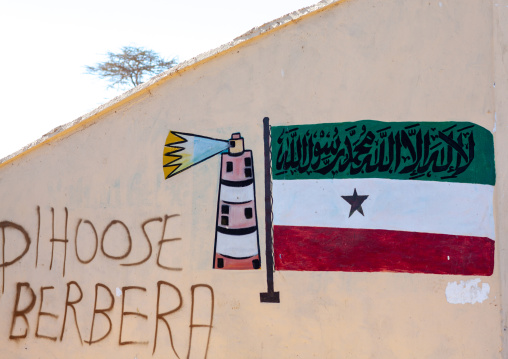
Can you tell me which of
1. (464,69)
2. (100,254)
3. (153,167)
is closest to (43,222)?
(100,254)

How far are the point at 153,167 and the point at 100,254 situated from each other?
96cm

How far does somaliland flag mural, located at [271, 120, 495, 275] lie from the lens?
448 cm

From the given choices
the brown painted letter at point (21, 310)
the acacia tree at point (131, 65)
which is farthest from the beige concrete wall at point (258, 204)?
the acacia tree at point (131, 65)

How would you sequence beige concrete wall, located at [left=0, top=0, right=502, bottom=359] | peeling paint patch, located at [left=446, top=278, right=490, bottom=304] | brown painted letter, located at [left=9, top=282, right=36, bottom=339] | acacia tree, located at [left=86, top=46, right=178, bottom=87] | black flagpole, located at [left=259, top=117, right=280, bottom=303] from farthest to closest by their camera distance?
acacia tree, located at [left=86, top=46, right=178, bottom=87] → brown painted letter, located at [left=9, top=282, right=36, bottom=339] → black flagpole, located at [left=259, top=117, right=280, bottom=303] → beige concrete wall, located at [left=0, top=0, right=502, bottom=359] → peeling paint patch, located at [left=446, top=278, right=490, bottom=304]

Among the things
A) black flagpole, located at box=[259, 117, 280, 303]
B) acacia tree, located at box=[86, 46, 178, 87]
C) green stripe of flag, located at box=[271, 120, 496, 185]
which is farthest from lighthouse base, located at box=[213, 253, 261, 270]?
acacia tree, located at box=[86, 46, 178, 87]

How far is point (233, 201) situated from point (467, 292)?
2.09m

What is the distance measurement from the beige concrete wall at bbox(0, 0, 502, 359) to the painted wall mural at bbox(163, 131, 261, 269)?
0.07 m

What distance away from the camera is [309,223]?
15.4ft

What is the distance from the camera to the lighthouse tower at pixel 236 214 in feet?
15.7

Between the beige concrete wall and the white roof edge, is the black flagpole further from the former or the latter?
the white roof edge

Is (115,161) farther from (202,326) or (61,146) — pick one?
(202,326)

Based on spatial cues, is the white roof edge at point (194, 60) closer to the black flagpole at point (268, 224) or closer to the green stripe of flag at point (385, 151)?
the black flagpole at point (268, 224)

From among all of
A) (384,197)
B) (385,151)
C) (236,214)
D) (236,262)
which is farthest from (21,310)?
(385,151)

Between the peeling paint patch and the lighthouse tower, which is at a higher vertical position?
the lighthouse tower
